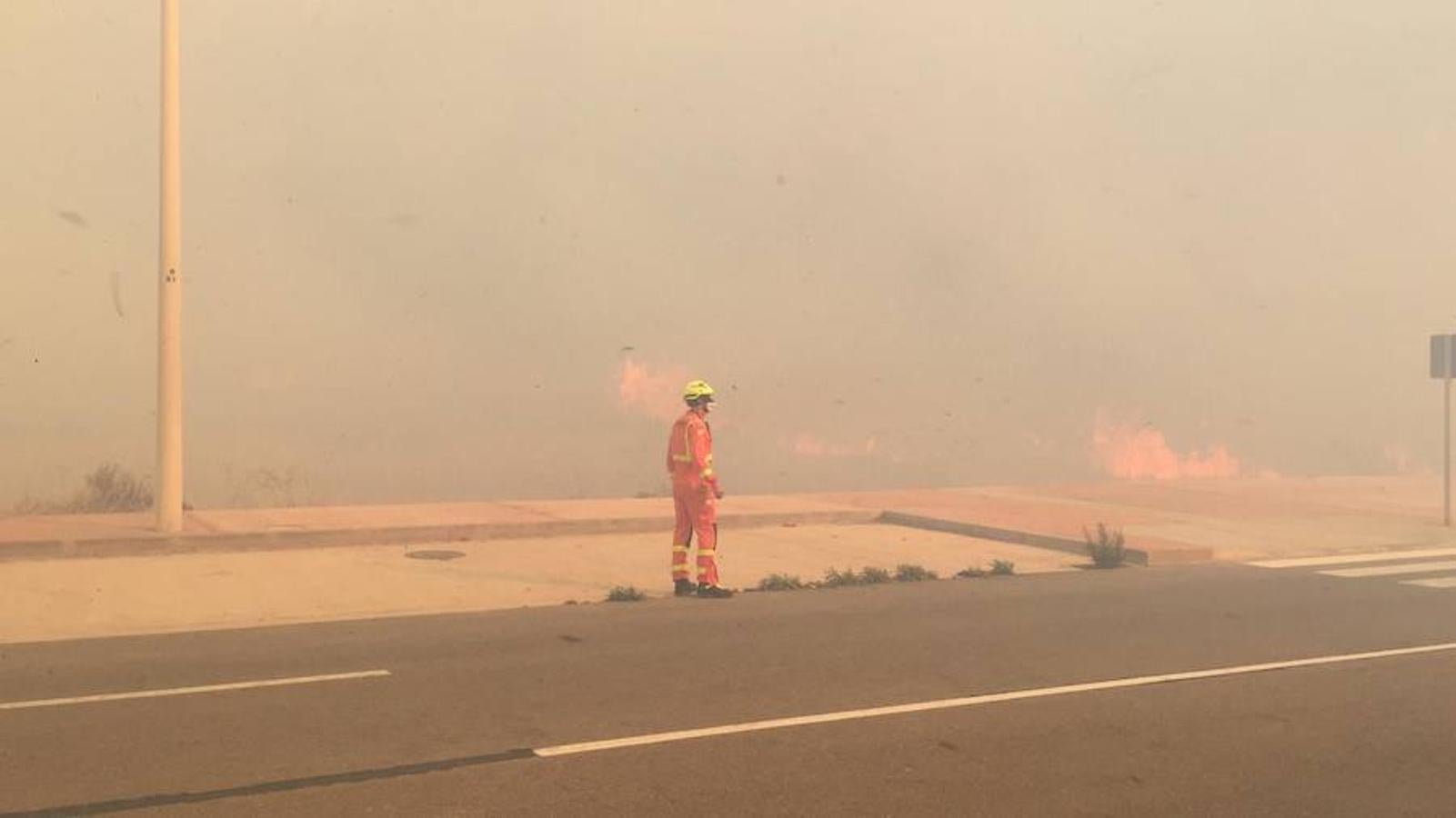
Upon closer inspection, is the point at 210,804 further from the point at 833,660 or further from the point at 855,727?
the point at 833,660

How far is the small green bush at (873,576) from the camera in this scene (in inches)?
540

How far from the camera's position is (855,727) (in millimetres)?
7250

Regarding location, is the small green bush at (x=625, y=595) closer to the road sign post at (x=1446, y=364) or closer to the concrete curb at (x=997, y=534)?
the concrete curb at (x=997, y=534)

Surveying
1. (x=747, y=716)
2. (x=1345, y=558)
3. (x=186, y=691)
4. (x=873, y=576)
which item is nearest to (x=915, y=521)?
(x=1345, y=558)

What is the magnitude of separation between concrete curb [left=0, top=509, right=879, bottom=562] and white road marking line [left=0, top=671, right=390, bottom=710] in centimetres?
697

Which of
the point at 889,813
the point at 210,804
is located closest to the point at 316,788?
the point at 210,804

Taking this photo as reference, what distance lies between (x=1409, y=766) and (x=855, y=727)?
2667 millimetres

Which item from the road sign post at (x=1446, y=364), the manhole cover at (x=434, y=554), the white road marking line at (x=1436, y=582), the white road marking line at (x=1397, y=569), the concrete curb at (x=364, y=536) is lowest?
the white road marking line at (x=1436, y=582)

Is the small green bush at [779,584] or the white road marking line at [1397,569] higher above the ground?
the small green bush at [779,584]

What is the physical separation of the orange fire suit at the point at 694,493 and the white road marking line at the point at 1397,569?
688 centimetres

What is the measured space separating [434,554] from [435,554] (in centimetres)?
1

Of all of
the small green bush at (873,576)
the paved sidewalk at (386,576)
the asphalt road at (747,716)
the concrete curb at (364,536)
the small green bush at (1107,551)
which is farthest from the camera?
the small green bush at (1107,551)

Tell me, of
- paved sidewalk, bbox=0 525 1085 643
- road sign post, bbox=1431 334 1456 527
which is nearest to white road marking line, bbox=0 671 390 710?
paved sidewalk, bbox=0 525 1085 643

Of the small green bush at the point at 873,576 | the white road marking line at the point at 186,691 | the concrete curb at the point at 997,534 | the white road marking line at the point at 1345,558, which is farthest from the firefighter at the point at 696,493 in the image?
the white road marking line at the point at 1345,558
